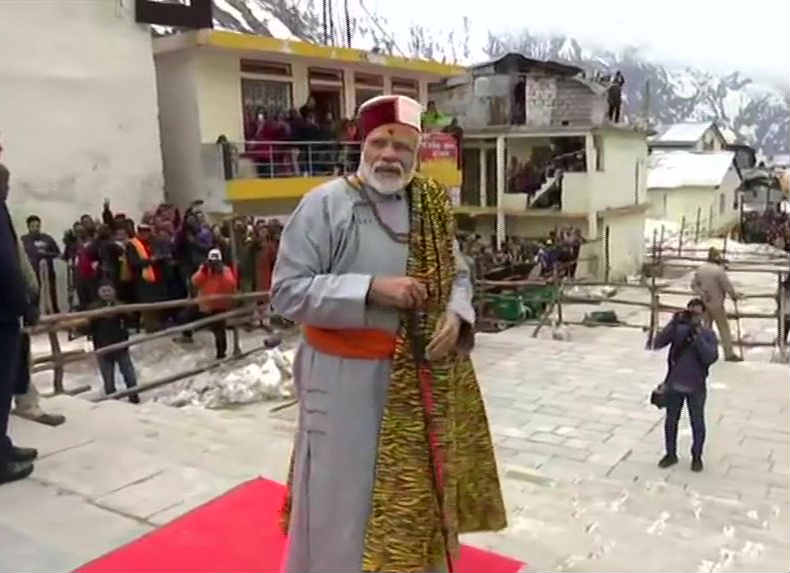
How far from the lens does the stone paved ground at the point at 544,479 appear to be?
3141 mm

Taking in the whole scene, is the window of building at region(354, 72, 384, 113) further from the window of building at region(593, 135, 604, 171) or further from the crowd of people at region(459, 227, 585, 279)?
the window of building at region(593, 135, 604, 171)

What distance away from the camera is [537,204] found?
64.6ft

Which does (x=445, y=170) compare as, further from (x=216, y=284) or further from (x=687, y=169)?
(x=687, y=169)

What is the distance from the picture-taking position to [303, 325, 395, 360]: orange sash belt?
216cm

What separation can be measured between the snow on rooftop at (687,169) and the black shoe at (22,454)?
29.0 metres

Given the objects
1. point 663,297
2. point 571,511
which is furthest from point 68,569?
point 663,297

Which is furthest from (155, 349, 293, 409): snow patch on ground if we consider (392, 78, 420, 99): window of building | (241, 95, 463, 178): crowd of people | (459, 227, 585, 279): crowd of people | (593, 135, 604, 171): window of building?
(593, 135, 604, 171): window of building

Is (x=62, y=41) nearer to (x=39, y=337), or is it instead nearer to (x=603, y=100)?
(x=39, y=337)

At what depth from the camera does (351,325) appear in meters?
2.11

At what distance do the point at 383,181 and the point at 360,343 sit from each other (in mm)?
453

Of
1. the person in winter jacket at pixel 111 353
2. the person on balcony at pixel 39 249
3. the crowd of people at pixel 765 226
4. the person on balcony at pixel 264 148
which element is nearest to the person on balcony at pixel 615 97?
the crowd of people at pixel 765 226

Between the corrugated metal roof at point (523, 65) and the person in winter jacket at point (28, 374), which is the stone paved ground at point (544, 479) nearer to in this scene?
the person in winter jacket at point (28, 374)

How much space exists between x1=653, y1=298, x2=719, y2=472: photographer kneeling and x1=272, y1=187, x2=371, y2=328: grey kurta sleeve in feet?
12.0

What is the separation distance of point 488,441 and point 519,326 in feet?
31.9
